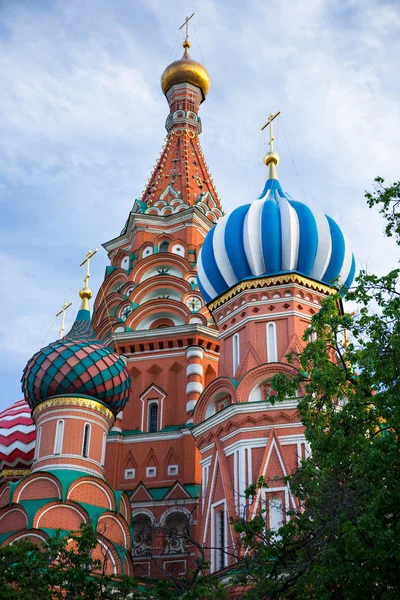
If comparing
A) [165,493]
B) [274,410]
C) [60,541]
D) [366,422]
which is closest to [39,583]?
[60,541]

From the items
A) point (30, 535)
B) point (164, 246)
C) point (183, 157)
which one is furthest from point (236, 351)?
point (183, 157)

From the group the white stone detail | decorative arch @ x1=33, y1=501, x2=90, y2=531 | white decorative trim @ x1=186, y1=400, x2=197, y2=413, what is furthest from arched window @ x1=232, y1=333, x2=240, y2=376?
decorative arch @ x1=33, y1=501, x2=90, y2=531

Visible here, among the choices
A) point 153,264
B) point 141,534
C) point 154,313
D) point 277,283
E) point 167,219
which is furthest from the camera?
point 167,219

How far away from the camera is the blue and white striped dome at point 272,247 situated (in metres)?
14.8

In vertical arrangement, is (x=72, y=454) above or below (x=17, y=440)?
below

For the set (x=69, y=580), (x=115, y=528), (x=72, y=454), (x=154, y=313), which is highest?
(x=154, y=313)

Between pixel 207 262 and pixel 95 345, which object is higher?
pixel 207 262

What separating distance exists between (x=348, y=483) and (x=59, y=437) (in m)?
7.18

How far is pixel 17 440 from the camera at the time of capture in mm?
17984

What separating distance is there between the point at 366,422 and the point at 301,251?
631 centimetres

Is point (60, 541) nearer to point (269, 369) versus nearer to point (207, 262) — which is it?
point (269, 369)

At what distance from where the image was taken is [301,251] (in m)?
14.9

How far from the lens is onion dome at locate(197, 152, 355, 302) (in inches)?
584

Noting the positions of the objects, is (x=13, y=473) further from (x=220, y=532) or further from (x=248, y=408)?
(x=248, y=408)
